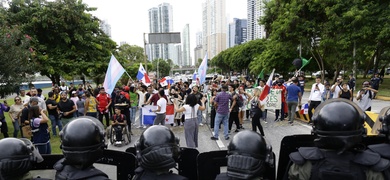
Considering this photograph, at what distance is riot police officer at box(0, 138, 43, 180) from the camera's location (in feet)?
6.84

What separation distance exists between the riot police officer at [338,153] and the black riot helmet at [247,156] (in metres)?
0.28

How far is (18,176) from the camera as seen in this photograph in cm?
215

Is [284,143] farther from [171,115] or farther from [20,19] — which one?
[20,19]

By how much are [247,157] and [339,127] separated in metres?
0.71

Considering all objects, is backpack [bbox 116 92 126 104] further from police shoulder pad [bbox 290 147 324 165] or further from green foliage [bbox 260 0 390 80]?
green foliage [bbox 260 0 390 80]

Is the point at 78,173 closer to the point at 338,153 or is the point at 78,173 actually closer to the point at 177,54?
the point at 338,153

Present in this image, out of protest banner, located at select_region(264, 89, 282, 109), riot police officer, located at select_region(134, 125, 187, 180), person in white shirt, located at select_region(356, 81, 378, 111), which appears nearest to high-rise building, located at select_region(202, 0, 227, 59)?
protest banner, located at select_region(264, 89, 282, 109)

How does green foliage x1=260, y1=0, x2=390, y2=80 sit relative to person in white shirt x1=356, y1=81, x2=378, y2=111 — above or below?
above

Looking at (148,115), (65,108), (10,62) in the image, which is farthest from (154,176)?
(10,62)

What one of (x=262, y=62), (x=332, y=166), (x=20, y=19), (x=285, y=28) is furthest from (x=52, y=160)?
(x=262, y=62)

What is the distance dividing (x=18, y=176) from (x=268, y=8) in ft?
85.3

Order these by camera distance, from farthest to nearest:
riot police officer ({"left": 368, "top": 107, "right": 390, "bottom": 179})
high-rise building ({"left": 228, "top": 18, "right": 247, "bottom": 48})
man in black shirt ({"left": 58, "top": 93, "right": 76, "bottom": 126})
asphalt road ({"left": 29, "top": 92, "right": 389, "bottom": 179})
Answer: high-rise building ({"left": 228, "top": 18, "right": 247, "bottom": 48})
man in black shirt ({"left": 58, "top": 93, "right": 76, "bottom": 126})
asphalt road ({"left": 29, "top": 92, "right": 389, "bottom": 179})
riot police officer ({"left": 368, "top": 107, "right": 390, "bottom": 179})

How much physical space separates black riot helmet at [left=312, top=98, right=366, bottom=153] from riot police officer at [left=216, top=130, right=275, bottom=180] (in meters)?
0.42

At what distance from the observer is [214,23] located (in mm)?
117938
